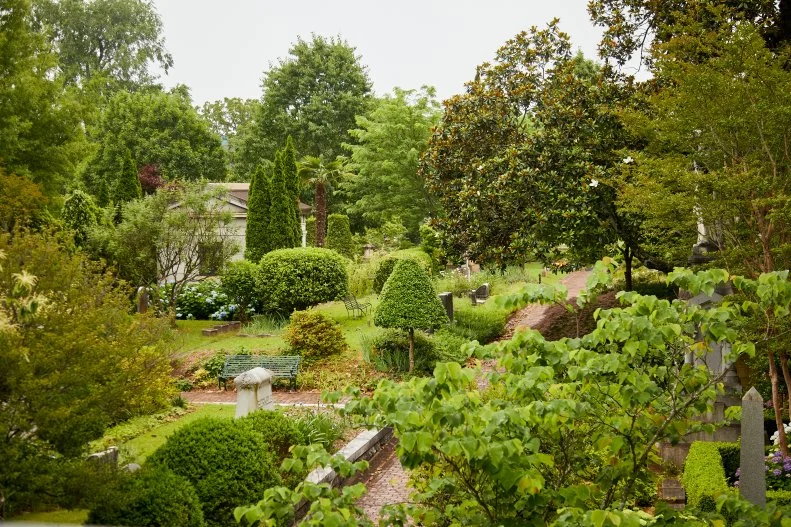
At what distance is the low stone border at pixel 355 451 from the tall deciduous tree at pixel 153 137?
26.1 m

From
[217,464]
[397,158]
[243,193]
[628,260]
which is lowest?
[217,464]

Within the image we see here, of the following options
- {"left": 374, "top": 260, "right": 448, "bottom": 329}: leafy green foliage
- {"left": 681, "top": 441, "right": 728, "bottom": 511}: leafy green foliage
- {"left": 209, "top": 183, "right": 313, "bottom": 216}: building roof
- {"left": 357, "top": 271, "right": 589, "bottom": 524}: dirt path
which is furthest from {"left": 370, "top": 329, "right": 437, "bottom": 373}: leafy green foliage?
{"left": 209, "top": 183, "right": 313, "bottom": 216}: building roof

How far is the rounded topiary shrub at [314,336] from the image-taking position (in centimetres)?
1404

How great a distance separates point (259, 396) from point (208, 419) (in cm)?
274

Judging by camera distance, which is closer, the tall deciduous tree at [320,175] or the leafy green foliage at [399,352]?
the leafy green foliage at [399,352]

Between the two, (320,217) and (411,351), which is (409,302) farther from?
(320,217)

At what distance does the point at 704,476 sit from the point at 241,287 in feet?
43.7

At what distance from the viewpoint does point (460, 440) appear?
298 centimetres

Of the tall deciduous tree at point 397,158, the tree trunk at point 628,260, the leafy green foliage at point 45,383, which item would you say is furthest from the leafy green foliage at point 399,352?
the tall deciduous tree at point 397,158

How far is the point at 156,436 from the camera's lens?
10453 mm

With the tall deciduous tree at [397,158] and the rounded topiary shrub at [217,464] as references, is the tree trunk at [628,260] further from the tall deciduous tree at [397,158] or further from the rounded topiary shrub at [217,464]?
the tall deciduous tree at [397,158]

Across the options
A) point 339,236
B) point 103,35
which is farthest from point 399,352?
point 103,35

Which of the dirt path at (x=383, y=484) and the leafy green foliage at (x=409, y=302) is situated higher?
the leafy green foliage at (x=409, y=302)

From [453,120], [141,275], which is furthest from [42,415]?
[141,275]
